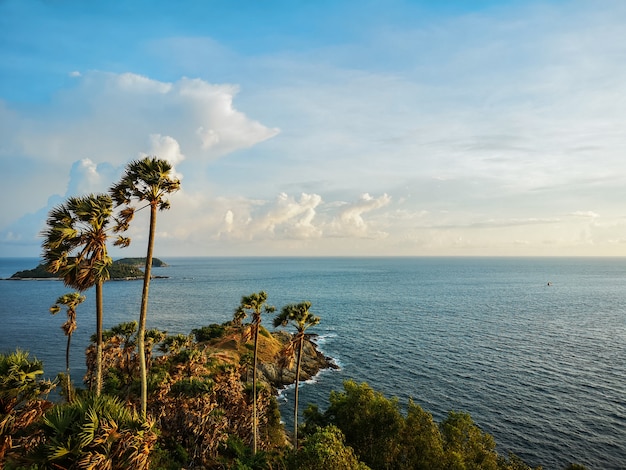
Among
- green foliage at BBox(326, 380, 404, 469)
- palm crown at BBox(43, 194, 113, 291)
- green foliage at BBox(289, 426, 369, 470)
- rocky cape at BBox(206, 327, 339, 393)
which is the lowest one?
rocky cape at BBox(206, 327, 339, 393)

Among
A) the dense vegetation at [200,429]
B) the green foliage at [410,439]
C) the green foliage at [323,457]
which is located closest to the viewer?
the dense vegetation at [200,429]

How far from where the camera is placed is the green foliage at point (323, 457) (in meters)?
16.2

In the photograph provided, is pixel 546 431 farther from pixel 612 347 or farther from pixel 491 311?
pixel 491 311

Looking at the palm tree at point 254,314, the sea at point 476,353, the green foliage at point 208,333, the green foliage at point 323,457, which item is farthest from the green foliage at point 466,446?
the green foliage at point 208,333

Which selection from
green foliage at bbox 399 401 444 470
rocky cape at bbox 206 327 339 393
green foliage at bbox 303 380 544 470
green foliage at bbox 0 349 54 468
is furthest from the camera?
rocky cape at bbox 206 327 339 393

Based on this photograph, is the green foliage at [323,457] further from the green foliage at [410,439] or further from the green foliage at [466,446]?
the green foliage at [466,446]

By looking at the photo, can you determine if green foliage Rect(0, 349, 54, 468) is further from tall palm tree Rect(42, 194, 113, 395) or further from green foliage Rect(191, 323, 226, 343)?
green foliage Rect(191, 323, 226, 343)

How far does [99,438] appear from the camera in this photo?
395 inches

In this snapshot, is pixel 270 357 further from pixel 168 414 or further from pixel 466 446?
pixel 466 446

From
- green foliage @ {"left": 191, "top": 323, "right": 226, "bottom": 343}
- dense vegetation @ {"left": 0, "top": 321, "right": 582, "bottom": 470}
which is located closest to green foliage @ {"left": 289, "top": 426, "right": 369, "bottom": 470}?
dense vegetation @ {"left": 0, "top": 321, "right": 582, "bottom": 470}

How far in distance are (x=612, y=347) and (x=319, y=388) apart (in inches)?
2546

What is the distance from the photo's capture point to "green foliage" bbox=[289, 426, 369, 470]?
53.3 feet

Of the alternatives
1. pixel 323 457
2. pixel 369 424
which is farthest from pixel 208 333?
pixel 323 457

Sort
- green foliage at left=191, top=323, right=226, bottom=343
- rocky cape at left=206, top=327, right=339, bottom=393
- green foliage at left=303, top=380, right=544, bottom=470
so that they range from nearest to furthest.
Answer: green foliage at left=303, top=380, right=544, bottom=470
rocky cape at left=206, top=327, right=339, bottom=393
green foliage at left=191, top=323, right=226, bottom=343
